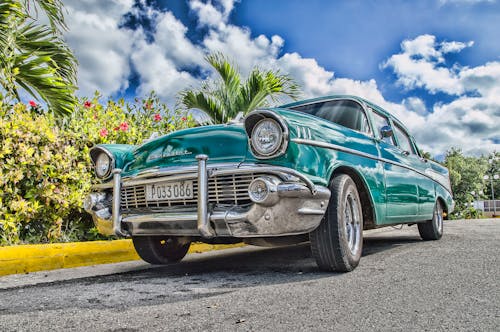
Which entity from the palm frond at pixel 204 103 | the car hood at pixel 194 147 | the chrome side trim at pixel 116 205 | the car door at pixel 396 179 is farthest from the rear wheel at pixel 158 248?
the palm frond at pixel 204 103

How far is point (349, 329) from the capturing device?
1961 millimetres

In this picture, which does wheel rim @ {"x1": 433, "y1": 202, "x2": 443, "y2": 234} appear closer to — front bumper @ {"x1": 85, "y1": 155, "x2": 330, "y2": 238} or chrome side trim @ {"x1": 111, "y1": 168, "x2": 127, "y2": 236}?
front bumper @ {"x1": 85, "y1": 155, "x2": 330, "y2": 238}

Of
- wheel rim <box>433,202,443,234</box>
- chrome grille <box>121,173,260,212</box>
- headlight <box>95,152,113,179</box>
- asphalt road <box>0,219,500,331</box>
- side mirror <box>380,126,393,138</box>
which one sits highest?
side mirror <box>380,126,393,138</box>

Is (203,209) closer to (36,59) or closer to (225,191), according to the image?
(225,191)

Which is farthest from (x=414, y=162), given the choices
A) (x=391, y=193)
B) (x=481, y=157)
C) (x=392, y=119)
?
(x=481, y=157)

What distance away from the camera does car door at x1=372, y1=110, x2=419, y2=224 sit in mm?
4215

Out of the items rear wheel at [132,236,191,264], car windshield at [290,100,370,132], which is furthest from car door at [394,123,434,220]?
rear wheel at [132,236,191,264]

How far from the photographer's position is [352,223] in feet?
11.8

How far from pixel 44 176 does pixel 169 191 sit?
2270mm

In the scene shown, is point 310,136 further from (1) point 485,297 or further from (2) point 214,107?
(2) point 214,107

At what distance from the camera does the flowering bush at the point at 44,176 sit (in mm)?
4562

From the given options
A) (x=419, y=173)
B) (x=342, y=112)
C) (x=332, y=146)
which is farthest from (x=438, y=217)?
(x=332, y=146)

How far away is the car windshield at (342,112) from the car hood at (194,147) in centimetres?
110

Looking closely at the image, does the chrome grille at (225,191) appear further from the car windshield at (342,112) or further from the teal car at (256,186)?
the car windshield at (342,112)
